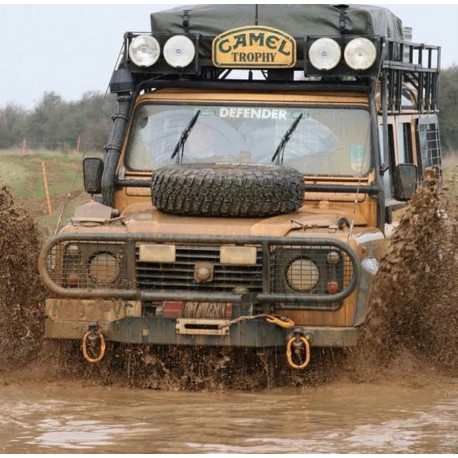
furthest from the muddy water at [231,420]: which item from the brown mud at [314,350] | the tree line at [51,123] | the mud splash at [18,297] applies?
the tree line at [51,123]

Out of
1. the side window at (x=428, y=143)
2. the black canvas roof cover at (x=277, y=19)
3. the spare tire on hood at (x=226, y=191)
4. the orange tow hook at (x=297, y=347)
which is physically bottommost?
the orange tow hook at (x=297, y=347)

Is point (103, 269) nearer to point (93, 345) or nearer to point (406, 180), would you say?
point (93, 345)

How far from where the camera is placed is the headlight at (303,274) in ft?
25.8

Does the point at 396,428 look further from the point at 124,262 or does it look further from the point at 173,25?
the point at 173,25

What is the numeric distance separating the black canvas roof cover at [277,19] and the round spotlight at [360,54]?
29 centimetres

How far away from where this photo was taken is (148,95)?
30.9 ft

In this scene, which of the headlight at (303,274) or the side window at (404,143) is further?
the side window at (404,143)

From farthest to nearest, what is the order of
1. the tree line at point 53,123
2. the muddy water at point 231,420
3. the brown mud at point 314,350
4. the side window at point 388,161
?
the tree line at point 53,123 < the side window at point 388,161 < the brown mud at point 314,350 < the muddy water at point 231,420

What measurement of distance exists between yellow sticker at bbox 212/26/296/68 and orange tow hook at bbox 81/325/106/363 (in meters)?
2.31

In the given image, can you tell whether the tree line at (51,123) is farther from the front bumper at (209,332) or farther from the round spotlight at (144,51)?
the front bumper at (209,332)

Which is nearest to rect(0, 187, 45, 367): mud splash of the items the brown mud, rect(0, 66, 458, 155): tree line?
the brown mud

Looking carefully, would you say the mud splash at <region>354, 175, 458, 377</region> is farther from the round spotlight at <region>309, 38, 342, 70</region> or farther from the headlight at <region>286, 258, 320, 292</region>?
the round spotlight at <region>309, 38, 342, 70</region>

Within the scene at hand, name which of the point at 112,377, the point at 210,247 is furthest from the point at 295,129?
the point at 112,377

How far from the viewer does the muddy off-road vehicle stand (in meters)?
7.83
